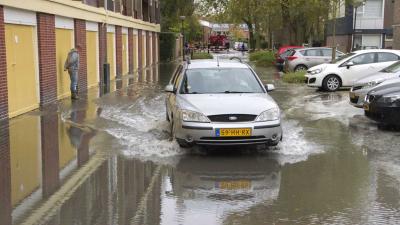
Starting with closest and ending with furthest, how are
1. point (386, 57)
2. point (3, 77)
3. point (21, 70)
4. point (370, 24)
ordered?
point (3, 77) < point (21, 70) < point (386, 57) < point (370, 24)

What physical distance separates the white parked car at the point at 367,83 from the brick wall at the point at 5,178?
7.17 m

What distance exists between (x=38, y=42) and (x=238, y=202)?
30.4 feet

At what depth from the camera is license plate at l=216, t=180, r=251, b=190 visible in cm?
683

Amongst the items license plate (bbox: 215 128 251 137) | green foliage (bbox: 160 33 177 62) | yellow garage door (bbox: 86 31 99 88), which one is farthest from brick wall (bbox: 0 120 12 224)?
green foliage (bbox: 160 33 177 62)

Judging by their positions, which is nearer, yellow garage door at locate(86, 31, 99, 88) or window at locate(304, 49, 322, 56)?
yellow garage door at locate(86, 31, 99, 88)

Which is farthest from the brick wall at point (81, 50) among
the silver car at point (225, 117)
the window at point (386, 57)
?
the window at point (386, 57)

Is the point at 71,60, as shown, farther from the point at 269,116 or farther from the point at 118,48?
the point at 118,48

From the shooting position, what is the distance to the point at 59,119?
12.3 meters

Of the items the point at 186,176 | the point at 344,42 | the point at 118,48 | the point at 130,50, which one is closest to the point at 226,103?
the point at 186,176

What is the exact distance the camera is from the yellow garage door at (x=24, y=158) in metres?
6.76

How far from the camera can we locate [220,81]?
31.4ft

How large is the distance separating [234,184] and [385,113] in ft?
15.4

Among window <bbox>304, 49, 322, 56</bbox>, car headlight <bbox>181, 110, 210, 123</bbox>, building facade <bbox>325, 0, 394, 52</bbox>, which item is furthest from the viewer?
building facade <bbox>325, 0, 394, 52</bbox>

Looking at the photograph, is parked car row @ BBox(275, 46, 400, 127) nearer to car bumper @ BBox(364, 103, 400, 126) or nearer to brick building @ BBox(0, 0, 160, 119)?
car bumper @ BBox(364, 103, 400, 126)
